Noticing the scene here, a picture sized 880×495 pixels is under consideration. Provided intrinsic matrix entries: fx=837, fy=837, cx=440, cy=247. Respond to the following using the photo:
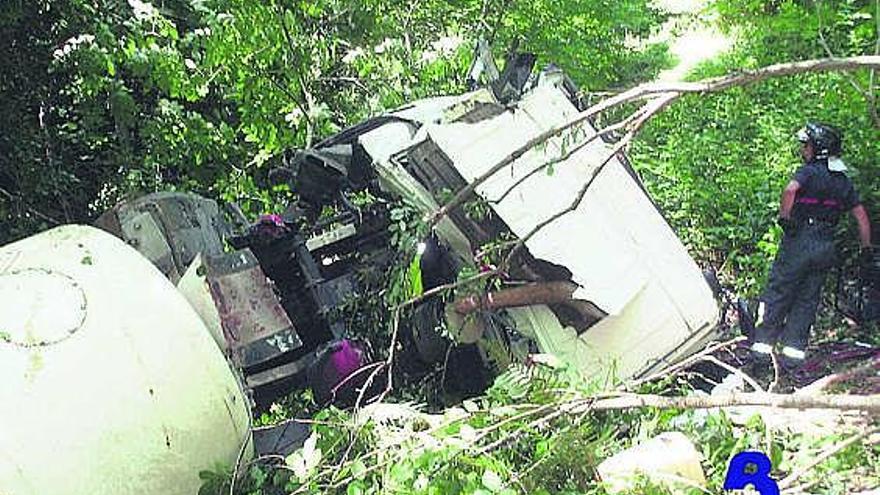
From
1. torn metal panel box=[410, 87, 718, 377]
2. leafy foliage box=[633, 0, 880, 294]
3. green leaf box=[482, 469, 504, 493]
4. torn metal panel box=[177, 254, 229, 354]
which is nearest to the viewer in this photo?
green leaf box=[482, 469, 504, 493]

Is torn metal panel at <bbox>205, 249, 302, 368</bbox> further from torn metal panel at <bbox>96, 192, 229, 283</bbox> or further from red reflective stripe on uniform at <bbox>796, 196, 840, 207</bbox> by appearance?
red reflective stripe on uniform at <bbox>796, 196, 840, 207</bbox>

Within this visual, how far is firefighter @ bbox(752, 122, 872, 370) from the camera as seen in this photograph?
5172 millimetres

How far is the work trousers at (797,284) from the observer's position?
5219 mm

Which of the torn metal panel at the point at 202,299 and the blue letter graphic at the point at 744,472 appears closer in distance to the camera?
the blue letter graphic at the point at 744,472

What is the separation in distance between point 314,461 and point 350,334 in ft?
4.30

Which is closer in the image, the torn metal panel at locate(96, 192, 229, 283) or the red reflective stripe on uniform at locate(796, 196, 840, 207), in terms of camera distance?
the torn metal panel at locate(96, 192, 229, 283)

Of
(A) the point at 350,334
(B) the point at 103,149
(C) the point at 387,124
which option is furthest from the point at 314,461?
(B) the point at 103,149

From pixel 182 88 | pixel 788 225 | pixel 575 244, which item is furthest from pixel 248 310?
pixel 788 225

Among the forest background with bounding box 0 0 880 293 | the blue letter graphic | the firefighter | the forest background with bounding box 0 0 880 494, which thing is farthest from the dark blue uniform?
the blue letter graphic

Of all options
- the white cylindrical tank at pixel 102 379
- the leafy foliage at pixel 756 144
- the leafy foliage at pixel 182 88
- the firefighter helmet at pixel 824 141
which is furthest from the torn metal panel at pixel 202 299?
the leafy foliage at pixel 756 144

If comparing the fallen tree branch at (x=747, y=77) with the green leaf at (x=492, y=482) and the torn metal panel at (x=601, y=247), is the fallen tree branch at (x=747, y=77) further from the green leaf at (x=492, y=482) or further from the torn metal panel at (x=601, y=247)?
the torn metal panel at (x=601, y=247)

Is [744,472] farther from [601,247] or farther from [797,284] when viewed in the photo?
[797,284]

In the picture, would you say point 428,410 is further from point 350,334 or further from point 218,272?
point 218,272

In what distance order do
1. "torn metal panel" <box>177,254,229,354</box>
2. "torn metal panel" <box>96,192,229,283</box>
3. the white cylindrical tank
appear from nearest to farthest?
the white cylindrical tank → "torn metal panel" <box>177,254,229,354</box> → "torn metal panel" <box>96,192,229,283</box>
